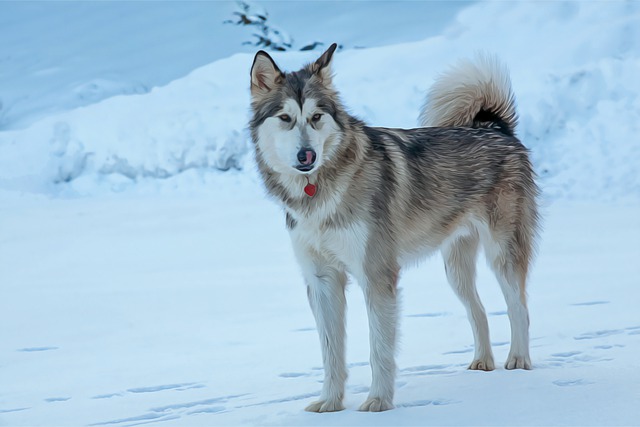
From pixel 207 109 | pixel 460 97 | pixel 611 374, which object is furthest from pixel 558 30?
pixel 611 374

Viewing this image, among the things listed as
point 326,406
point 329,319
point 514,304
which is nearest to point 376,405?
point 326,406

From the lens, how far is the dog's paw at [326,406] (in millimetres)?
3641

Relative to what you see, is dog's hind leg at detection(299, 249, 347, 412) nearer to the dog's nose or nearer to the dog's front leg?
the dog's front leg

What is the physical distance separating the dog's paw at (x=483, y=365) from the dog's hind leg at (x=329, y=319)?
3.26ft

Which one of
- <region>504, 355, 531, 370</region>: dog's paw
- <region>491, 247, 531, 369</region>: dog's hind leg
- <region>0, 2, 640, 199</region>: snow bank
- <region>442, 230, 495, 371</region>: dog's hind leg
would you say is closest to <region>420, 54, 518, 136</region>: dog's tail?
<region>442, 230, 495, 371</region>: dog's hind leg

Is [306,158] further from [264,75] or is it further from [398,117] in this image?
[398,117]

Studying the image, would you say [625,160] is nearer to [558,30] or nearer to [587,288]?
[558,30]

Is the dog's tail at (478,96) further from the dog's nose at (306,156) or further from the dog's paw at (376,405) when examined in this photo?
the dog's paw at (376,405)

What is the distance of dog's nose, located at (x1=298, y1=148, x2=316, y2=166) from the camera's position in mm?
3336

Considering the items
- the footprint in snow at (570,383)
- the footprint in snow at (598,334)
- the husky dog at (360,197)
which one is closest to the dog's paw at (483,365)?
the husky dog at (360,197)

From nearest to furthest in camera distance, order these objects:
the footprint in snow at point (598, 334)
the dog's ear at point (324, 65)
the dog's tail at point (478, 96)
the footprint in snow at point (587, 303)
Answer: the dog's ear at point (324, 65)
the dog's tail at point (478, 96)
the footprint in snow at point (598, 334)
the footprint in snow at point (587, 303)

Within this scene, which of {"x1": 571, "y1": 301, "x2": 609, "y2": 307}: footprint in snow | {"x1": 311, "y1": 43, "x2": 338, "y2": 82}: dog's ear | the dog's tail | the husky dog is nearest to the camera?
the husky dog

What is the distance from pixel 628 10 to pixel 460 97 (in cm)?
1086

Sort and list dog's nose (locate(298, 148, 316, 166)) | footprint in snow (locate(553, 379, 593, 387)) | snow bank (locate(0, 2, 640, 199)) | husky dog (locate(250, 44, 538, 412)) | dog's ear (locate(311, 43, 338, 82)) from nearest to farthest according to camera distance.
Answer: dog's nose (locate(298, 148, 316, 166)) < husky dog (locate(250, 44, 538, 412)) < dog's ear (locate(311, 43, 338, 82)) < footprint in snow (locate(553, 379, 593, 387)) < snow bank (locate(0, 2, 640, 199))
